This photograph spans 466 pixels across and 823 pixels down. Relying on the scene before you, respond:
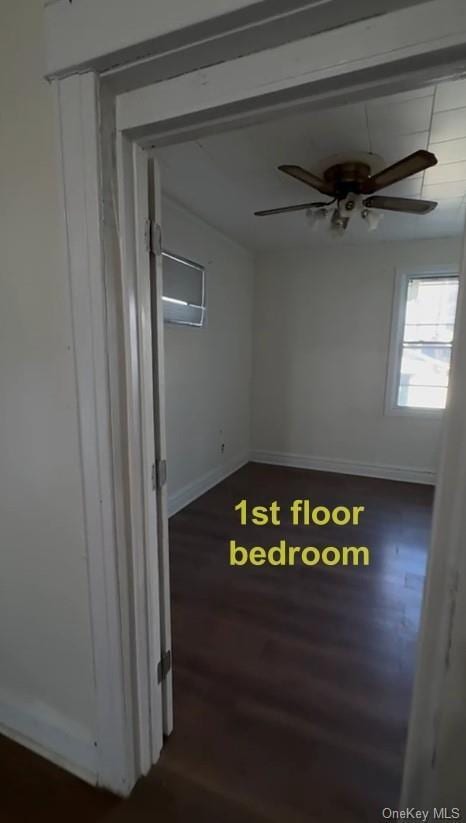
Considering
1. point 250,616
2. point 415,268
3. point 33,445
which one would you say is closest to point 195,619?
point 250,616

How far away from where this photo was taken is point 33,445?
1.09 metres

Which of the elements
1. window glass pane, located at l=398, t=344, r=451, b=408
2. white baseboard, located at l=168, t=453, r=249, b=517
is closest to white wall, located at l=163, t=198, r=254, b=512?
white baseboard, located at l=168, t=453, r=249, b=517

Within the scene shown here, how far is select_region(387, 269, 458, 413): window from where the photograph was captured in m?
3.73

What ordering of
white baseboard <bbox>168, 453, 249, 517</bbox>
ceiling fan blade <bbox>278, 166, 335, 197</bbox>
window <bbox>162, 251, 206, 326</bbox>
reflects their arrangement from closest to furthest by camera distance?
1. ceiling fan blade <bbox>278, 166, 335, 197</bbox>
2. window <bbox>162, 251, 206, 326</bbox>
3. white baseboard <bbox>168, 453, 249, 517</bbox>

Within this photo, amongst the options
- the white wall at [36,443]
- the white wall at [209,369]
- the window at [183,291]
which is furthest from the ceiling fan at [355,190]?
the white wall at [36,443]

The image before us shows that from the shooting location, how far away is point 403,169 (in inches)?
69.9

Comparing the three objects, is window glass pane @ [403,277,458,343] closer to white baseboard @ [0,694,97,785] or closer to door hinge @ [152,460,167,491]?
door hinge @ [152,460,167,491]

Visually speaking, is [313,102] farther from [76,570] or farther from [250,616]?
[250,616]

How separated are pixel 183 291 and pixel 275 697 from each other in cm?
262

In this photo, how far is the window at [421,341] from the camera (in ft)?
12.2

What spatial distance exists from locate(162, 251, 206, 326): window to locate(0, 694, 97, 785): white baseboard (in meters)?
2.20

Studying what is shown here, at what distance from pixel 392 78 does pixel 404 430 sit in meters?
3.65

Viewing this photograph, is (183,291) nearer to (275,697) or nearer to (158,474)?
(158,474)

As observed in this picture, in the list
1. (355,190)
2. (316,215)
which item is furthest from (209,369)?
(355,190)
